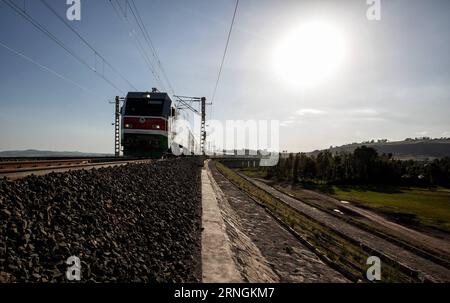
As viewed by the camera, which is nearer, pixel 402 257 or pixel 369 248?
pixel 369 248

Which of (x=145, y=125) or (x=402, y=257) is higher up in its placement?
(x=145, y=125)

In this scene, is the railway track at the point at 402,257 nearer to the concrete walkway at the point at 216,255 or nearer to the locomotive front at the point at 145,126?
the concrete walkway at the point at 216,255

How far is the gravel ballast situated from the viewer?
10.8ft

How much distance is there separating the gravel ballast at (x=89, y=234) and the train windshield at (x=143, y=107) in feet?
42.3

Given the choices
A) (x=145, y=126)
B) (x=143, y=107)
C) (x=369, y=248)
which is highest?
(x=143, y=107)

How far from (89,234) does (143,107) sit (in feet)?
53.3

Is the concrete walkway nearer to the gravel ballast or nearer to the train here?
the gravel ballast

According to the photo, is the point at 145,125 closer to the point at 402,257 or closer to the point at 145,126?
the point at 145,126

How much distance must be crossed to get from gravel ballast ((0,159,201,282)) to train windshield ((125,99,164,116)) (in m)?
12.9

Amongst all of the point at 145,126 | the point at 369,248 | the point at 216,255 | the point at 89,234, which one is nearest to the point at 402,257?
the point at 369,248

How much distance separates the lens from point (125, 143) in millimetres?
18781

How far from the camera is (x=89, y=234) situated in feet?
14.1

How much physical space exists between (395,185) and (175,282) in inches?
3569
